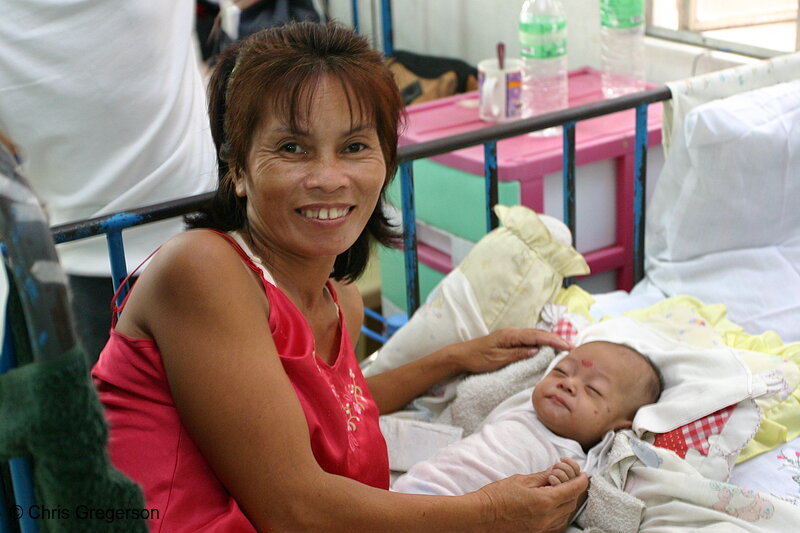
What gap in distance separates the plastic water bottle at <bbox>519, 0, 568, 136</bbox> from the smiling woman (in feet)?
5.75

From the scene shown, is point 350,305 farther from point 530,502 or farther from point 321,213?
point 530,502

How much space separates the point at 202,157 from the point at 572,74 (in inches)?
79.6

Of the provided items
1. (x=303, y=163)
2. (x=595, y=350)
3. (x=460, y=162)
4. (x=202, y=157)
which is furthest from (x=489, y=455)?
(x=460, y=162)

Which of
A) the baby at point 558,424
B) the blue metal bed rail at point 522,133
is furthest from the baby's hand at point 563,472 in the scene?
the blue metal bed rail at point 522,133

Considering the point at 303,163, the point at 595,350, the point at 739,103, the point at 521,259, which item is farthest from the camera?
the point at 739,103

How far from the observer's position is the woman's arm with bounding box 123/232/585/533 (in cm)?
136

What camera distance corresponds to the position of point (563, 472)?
1.82m

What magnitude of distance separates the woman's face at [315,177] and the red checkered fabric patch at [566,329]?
0.95 meters

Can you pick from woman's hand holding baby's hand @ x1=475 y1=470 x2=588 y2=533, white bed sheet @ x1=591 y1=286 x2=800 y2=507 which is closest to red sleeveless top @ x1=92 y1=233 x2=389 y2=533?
woman's hand holding baby's hand @ x1=475 y1=470 x2=588 y2=533

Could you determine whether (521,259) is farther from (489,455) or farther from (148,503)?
(148,503)

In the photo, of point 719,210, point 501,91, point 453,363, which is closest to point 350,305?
point 453,363

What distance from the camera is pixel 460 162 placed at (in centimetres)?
302

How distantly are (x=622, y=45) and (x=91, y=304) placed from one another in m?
2.33

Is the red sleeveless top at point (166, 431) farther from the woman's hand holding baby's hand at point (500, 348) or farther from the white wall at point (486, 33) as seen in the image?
the white wall at point (486, 33)
